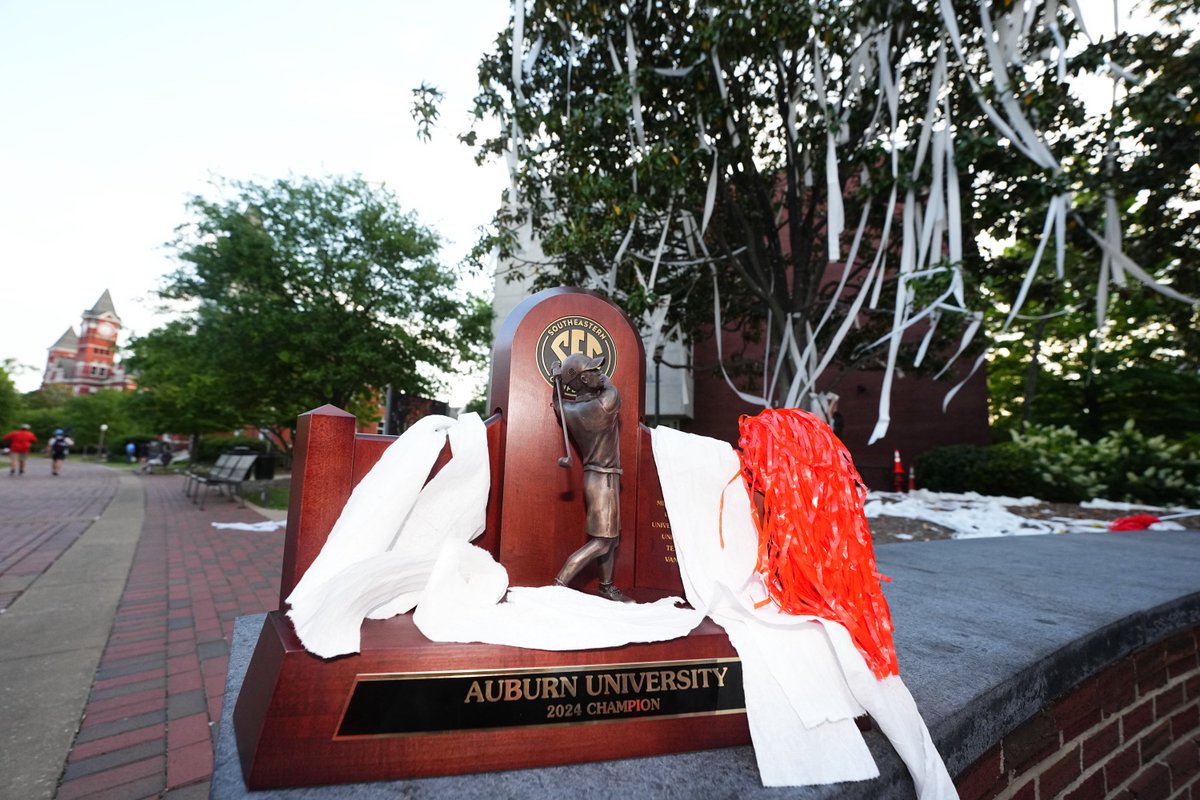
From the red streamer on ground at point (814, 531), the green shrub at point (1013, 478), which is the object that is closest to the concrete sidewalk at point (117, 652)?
the red streamer on ground at point (814, 531)

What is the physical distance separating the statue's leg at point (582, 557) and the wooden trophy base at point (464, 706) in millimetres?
397

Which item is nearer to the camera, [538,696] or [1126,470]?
[538,696]

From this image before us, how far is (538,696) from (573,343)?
3.36 feet

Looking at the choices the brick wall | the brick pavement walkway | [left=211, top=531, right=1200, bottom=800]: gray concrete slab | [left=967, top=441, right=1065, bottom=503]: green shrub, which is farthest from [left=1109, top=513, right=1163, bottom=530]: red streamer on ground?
the brick pavement walkway

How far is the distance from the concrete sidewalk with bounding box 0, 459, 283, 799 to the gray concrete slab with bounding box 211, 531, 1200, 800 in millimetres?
522

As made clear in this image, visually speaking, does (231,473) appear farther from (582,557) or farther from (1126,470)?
(1126,470)

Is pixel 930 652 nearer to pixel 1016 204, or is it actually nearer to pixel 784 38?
pixel 784 38

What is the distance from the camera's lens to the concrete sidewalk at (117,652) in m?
1.95

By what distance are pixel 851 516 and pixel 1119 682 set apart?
1667mm

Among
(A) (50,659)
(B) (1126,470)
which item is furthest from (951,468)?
(A) (50,659)

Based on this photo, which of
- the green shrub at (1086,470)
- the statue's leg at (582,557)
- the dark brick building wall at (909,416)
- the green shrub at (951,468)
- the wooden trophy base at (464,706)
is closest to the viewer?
the wooden trophy base at (464,706)

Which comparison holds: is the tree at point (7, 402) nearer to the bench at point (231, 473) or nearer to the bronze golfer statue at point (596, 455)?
the bench at point (231, 473)

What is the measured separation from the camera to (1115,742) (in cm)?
210

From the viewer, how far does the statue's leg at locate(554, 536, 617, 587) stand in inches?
62.5
